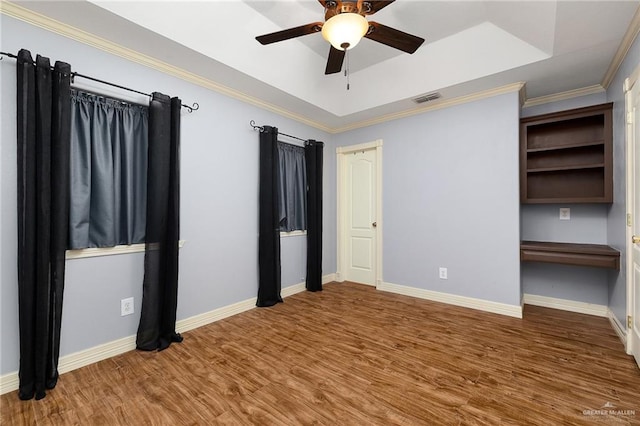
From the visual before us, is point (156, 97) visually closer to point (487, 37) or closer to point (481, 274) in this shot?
point (487, 37)

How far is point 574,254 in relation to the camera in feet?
9.42

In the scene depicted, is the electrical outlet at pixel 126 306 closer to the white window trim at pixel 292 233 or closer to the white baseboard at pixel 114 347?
the white baseboard at pixel 114 347

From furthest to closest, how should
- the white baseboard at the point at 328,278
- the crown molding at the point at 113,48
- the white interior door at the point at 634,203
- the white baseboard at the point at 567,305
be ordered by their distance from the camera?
the white baseboard at the point at 328,278 < the white baseboard at the point at 567,305 < the white interior door at the point at 634,203 < the crown molding at the point at 113,48

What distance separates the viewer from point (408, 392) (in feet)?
6.06

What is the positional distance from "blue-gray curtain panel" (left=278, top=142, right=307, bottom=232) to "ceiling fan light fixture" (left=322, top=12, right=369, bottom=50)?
2065 millimetres

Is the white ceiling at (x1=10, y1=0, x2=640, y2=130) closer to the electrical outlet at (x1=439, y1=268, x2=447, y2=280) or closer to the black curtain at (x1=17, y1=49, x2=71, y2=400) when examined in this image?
the black curtain at (x1=17, y1=49, x2=71, y2=400)

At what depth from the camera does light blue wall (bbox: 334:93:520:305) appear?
3.21 m

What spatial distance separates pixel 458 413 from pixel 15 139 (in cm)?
333

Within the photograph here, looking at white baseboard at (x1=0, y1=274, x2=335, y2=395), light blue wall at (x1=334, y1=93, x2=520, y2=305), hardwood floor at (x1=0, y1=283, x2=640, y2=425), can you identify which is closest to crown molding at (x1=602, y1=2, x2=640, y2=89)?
light blue wall at (x1=334, y1=93, x2=520, y2=305)

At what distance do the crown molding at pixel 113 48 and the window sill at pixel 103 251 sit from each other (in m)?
1.61

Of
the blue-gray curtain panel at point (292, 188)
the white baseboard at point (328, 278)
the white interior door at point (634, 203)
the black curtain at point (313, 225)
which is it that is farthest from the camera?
the white baseboard at point (328, 278)

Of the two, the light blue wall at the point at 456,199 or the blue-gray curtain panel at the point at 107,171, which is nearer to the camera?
the blue-gray curtain panel at the point at 107,171

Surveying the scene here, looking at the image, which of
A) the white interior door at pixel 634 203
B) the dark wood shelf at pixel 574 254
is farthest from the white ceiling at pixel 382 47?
the dark wood shelf at pixel 574 254

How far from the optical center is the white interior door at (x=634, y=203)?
6.90 ft
